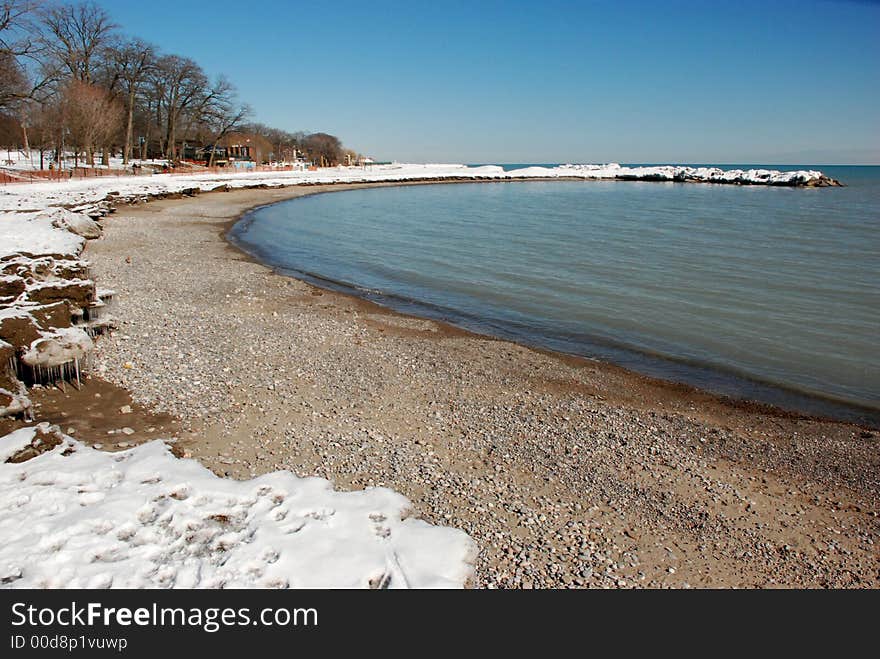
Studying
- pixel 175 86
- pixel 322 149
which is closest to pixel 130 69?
pixel 175 86

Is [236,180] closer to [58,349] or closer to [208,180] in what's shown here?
[208,180]

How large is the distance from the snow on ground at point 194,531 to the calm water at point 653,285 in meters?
8.08

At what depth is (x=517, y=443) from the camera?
770 cm

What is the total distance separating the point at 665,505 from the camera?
6359mm

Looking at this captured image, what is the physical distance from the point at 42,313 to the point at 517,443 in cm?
818

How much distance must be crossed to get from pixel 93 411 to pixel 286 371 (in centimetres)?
293

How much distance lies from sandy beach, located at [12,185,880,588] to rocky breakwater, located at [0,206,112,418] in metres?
0.41

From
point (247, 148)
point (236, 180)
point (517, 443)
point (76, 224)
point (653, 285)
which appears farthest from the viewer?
point (247, 148)

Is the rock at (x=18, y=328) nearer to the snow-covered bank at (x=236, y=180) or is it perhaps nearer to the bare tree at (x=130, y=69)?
the snow-covered bank at (x=236, y=180)

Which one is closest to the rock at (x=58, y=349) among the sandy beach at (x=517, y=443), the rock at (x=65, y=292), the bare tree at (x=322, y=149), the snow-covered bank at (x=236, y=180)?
the sandy beach at (x=517, y=443)
